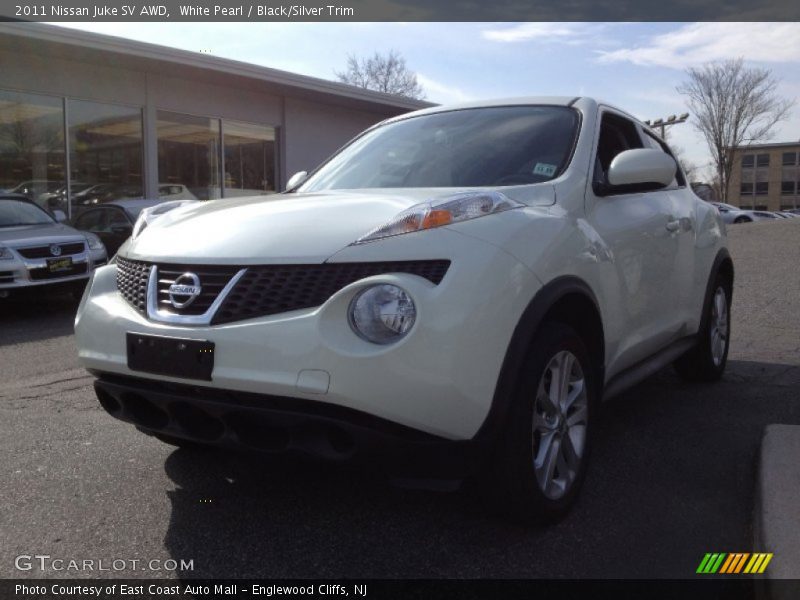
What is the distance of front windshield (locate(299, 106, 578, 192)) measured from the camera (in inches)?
140

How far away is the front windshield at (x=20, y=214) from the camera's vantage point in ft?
32.6

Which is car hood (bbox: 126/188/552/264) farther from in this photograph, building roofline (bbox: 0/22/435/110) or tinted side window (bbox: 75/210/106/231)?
building roofline (bbox: 0/22/435/110)

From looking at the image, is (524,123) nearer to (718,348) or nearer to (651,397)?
(651,397)

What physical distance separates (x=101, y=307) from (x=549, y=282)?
1.72 metres

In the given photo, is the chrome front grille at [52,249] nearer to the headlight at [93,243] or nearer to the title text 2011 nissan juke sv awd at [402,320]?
the headlight at [93,243]

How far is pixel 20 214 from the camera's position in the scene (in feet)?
33.3

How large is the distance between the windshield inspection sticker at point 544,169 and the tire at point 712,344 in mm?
1976

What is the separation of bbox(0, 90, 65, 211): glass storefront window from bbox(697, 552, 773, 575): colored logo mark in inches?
543

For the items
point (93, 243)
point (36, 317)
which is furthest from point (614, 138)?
point (93, 243)

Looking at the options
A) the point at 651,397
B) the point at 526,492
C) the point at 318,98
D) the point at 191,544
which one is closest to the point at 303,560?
the point at 191,544

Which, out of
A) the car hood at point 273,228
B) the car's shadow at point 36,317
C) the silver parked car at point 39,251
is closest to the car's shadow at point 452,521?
the car hood at point 273,228

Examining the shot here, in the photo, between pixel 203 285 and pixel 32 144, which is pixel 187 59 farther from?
pixel 203 285

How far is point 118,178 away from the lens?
51.9 ft

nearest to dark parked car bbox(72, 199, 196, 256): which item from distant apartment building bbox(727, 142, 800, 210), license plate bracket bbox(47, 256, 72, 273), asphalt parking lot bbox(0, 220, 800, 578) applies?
license plate bracket bbox(47, 256, 72, 273)
